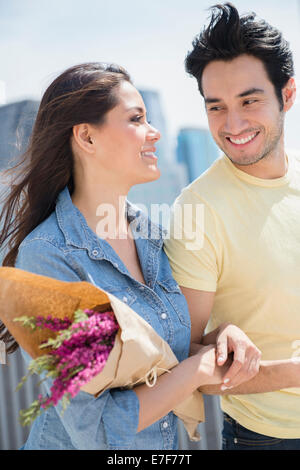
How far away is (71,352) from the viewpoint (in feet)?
4.45

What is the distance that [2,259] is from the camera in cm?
201

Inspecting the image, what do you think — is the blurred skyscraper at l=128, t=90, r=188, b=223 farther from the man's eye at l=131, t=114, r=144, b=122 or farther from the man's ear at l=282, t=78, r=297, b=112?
the man's eye at l=131, t=114, r=144, b=122

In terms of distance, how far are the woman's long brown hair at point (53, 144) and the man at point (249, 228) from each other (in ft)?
1.38

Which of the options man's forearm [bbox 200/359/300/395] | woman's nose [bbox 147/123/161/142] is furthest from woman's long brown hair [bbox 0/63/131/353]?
man's forearm [bbox 200/359/300/395]

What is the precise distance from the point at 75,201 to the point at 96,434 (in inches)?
30.9

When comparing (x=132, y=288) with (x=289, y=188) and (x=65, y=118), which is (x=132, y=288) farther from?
A: (x=289, y=188)

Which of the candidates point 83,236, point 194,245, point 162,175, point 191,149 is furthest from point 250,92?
point 191,149

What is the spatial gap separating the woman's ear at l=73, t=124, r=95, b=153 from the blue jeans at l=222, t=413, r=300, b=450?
1.12 metres

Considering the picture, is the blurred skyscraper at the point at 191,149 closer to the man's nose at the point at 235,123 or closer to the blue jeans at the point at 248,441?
the man's nose at the point at 235,123

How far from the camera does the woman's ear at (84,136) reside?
190 centimetres

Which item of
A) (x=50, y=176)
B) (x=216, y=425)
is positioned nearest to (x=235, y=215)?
(x=50, y=176)

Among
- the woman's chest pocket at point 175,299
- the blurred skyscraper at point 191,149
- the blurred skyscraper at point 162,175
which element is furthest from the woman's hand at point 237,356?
the blurred skyscraper at point 191,149

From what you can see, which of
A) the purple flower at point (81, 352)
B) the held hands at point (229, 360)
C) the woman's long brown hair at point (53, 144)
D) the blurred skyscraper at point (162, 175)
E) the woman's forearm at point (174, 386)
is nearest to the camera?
the purple flower at point (81, 352)

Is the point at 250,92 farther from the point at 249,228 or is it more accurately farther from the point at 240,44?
the point at 249,228
